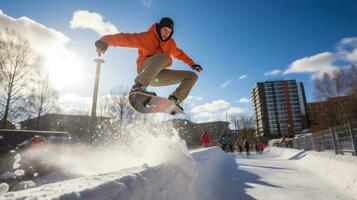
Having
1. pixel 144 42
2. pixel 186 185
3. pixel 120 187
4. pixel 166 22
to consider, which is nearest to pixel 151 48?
pixel 144 42

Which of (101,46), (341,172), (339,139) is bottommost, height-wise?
(341,172)

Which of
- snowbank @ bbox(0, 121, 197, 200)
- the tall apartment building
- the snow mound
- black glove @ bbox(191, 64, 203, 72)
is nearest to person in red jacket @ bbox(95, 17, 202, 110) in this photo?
black glove @ bbox(191, 64, 203, 72)

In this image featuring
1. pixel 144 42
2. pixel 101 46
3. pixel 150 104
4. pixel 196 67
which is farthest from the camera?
pixel 196 67

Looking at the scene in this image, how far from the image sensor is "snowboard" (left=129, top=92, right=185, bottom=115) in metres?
4.65

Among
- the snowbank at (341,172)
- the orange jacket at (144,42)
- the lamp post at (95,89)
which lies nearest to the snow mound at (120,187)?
the orange jacket at (144,42)

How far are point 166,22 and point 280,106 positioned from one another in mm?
123040

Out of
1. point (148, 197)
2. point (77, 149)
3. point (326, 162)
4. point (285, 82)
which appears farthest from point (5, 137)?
point (285, 82)

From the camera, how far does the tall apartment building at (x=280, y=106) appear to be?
109 m

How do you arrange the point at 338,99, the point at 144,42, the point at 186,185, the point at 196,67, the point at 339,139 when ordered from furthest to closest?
the point at 338,99, the point at 339,139, the point at 196,67, the point at 144,42, the point at 186,185

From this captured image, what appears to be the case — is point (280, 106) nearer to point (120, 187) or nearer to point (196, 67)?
point (196, 67)

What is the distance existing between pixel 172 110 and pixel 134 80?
1.30 metres

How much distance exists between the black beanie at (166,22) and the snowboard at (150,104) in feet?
4.51

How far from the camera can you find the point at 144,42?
14.1 feet

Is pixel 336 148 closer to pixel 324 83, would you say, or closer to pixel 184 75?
pixel 184 75
